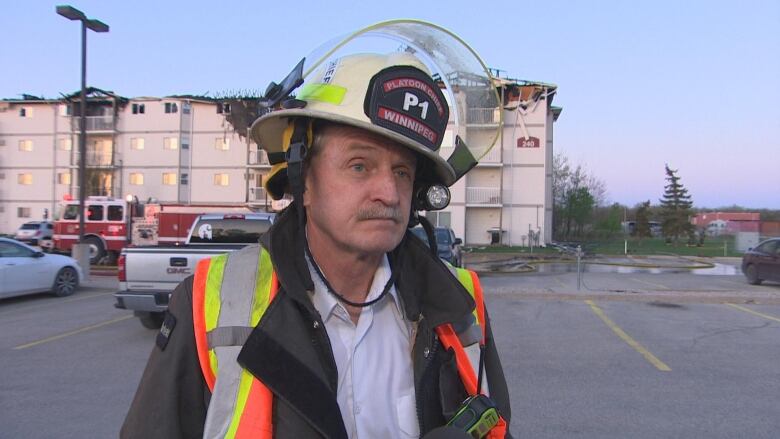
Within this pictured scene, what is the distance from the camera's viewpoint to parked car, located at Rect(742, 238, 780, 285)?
1426cm

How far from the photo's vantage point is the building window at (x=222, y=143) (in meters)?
41.2

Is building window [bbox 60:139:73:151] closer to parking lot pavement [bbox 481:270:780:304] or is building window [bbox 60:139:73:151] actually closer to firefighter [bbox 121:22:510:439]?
parking lot pavement [bbox 481:270:780:304]

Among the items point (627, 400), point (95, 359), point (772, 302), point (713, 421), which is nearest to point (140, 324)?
point (95, 359)

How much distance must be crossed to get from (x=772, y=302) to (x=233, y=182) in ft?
121

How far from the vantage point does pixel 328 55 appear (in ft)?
4.80

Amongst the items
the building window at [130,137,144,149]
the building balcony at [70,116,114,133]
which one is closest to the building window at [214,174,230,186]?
the building window at [130,137,144,149]

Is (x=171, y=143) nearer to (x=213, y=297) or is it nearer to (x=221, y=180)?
(x=221, y=180)

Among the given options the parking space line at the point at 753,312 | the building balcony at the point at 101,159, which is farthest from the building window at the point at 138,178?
the parking space line at the point at 753,312

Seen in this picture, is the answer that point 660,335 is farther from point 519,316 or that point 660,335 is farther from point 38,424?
point 38,424

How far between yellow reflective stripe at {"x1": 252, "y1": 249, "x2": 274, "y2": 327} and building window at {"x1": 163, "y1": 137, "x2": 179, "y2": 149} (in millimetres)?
43643

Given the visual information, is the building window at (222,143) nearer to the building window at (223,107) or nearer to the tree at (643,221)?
the building window at (223,107)

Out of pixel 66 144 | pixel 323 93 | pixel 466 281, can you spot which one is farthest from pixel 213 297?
pixel 66 144

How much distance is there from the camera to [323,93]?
1390 mm

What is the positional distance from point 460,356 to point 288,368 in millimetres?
515
